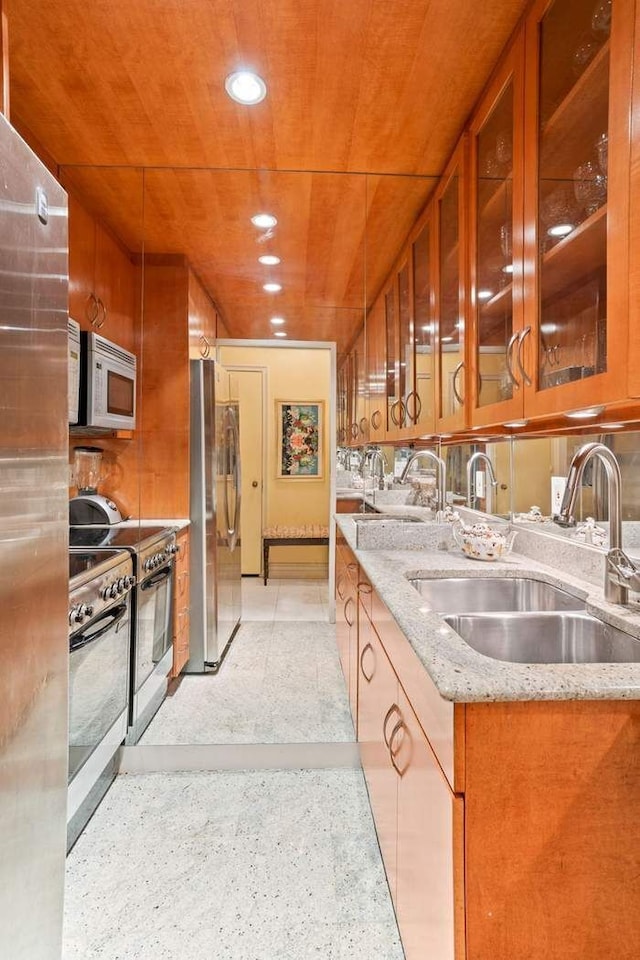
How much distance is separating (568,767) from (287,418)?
2241 mm

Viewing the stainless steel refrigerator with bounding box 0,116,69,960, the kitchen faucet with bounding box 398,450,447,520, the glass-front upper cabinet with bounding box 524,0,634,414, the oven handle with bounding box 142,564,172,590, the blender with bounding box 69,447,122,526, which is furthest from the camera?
the blender with bounding box 69,447,122,526

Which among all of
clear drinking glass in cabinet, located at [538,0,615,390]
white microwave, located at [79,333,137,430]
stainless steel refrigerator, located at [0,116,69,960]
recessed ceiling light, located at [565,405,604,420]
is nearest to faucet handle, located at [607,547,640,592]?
recessed ceiling light, located at [565,405,604,420]

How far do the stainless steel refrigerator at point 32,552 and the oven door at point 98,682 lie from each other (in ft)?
2.07

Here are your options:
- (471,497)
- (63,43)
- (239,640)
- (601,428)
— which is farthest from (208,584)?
(63,43)

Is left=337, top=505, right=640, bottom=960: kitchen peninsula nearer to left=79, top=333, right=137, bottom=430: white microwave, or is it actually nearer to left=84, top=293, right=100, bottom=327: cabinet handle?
left=79, top=333, right=137, bottom=430: white microwave

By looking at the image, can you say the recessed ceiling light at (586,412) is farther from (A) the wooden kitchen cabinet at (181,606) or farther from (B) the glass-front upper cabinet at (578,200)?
(A) the wooden kitchen cabinet at (181,606)

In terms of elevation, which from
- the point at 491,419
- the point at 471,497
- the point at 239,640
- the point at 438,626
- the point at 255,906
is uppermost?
the point at 491,419

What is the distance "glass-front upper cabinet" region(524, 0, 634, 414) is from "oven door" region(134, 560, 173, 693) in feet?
5.68

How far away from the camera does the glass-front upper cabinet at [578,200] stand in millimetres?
937

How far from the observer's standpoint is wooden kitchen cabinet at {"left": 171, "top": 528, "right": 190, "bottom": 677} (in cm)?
260

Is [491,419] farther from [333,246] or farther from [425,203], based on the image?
[333,246]

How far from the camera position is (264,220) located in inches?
95.0

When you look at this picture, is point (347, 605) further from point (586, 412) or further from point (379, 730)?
point (586, 412)

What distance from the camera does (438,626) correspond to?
1110 mm
